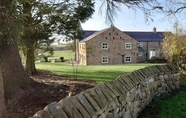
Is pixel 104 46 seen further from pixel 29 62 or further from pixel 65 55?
pixel 29 62

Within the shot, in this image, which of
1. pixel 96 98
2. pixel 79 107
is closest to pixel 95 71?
pixel 96 98

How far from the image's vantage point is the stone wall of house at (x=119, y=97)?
2430mm

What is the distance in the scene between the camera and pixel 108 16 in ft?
22.1

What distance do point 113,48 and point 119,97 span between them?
1213 inches

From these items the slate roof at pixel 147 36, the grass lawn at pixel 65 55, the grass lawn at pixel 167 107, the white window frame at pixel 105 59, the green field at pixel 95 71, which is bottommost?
the grass lawn at pixel 167 107

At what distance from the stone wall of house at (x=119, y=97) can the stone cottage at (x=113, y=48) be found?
83.9ft

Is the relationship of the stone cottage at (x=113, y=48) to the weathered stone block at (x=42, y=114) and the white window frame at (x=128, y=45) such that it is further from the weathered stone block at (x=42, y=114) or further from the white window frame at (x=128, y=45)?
the weathered stone block at (x=42, y=114)

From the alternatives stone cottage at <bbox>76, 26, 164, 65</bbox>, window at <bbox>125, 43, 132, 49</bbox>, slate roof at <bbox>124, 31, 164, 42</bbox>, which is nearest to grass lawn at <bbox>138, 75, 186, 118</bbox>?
stone cottage at <bbox>76, 26, 164, 65</bbox>

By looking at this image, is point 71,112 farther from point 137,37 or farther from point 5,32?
point 137,37

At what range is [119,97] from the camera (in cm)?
370

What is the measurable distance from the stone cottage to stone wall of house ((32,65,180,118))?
83.9 feet

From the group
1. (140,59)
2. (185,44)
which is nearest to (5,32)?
(185,44)

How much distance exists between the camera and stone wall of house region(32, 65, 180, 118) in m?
2.43

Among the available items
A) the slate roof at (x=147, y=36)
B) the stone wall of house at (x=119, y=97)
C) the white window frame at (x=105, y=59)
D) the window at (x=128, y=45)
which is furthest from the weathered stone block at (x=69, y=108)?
the slate roof at (x=147, y=36)
